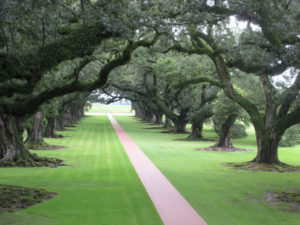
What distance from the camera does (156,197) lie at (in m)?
11.3

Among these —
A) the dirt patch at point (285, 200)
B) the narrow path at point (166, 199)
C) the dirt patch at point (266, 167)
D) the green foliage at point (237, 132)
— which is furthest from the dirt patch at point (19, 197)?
the green foliage at point (237, 132)

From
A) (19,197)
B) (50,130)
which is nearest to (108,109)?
(50,130)

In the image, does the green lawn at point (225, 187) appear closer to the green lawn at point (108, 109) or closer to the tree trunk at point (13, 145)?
the tree trunk at point (13, 145)

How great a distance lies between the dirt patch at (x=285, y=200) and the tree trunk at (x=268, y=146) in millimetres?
5175

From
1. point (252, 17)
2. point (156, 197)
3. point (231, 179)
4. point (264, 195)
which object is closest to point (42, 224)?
point (156, 197)

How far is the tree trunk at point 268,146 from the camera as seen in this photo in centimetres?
1805

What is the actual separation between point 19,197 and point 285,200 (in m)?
7.68

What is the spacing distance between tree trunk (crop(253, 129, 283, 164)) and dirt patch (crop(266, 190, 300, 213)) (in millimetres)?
5175

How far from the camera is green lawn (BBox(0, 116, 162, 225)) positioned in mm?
8938

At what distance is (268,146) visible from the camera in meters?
18.3

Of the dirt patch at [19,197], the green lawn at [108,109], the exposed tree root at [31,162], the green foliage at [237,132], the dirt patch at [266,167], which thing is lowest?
the exposed tree root at [31,162]

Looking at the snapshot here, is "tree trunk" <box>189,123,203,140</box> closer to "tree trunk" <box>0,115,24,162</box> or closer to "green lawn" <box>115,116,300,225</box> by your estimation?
"green lawn" <box>115,116,300,225</box>

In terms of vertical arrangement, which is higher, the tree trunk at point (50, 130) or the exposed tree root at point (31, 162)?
the tree trunk at point (50, 130)

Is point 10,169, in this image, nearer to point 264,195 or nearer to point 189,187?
point 189,187
